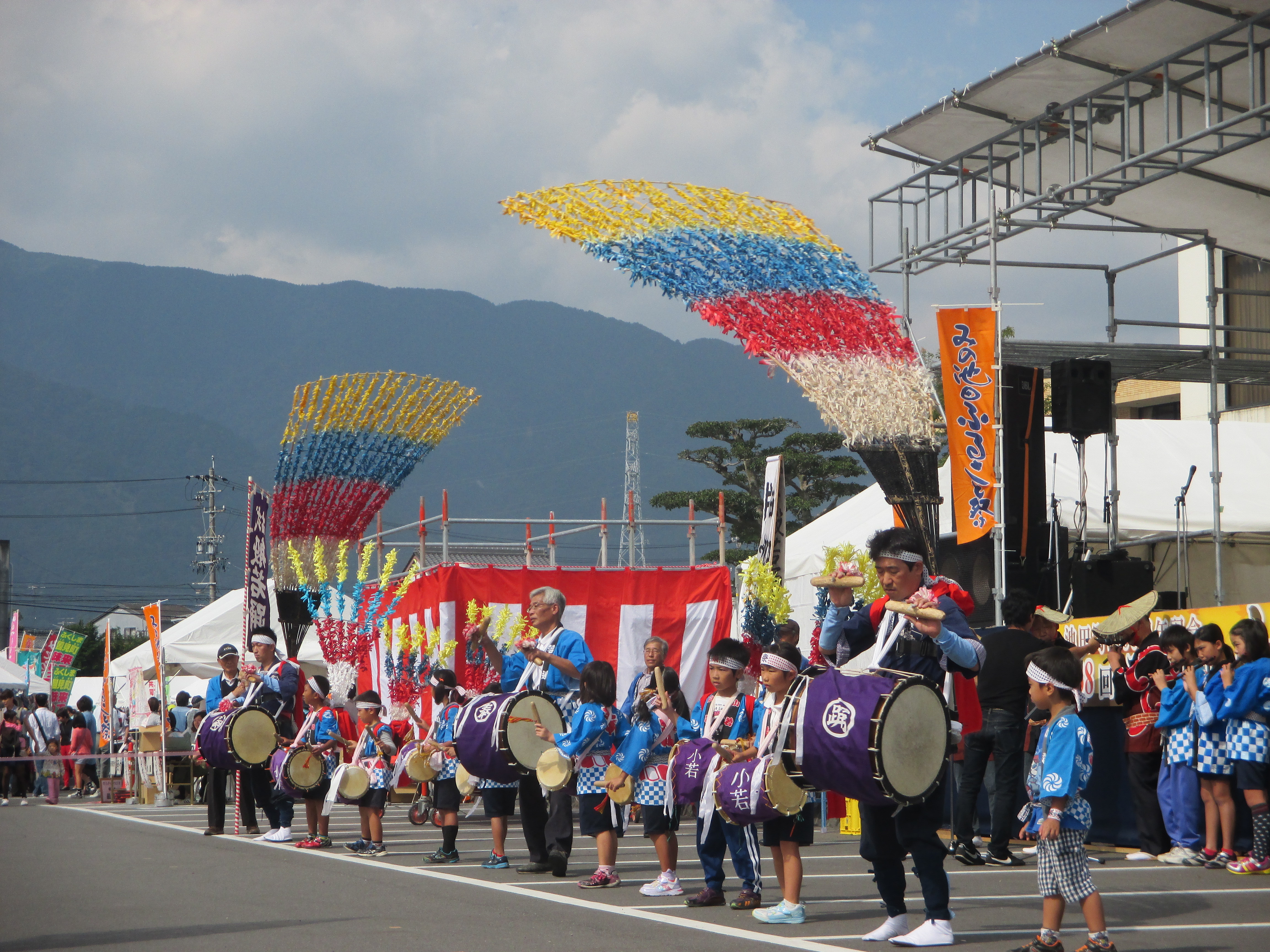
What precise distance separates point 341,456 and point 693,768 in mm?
9738

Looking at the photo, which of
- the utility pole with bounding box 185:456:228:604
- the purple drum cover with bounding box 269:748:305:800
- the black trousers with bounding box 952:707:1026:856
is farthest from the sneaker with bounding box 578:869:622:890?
the utility pole with bounding box 185:456:228:604

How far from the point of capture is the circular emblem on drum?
5820 mm

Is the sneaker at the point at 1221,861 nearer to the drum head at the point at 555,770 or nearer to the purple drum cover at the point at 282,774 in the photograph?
the drum head at the point at 555,770

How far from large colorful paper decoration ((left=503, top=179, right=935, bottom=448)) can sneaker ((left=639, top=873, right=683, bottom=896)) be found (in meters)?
4.69

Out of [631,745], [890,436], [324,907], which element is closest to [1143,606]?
[890,436]

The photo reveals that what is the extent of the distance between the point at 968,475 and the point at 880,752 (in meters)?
6.93

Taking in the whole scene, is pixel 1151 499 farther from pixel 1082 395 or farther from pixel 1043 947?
pixel 1043 947

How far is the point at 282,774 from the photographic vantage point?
35.6 ft

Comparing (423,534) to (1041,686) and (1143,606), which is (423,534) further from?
(1041,686)

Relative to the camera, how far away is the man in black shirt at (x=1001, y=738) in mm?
9125

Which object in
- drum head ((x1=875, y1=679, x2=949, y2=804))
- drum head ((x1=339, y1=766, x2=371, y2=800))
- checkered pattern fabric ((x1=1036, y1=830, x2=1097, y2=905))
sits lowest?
drum head ((x1=339, y1=766, x2=371, y2=800))

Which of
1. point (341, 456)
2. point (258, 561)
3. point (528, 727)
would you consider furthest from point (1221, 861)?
point (341, 456)

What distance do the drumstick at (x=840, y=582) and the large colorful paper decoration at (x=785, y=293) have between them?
5.47 metres

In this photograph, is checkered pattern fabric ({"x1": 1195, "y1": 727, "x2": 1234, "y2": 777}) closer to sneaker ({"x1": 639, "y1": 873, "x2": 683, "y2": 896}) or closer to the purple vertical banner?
sneaker ({"x1": 639, "y1": 873, "x2": 683, "y2": 896})
